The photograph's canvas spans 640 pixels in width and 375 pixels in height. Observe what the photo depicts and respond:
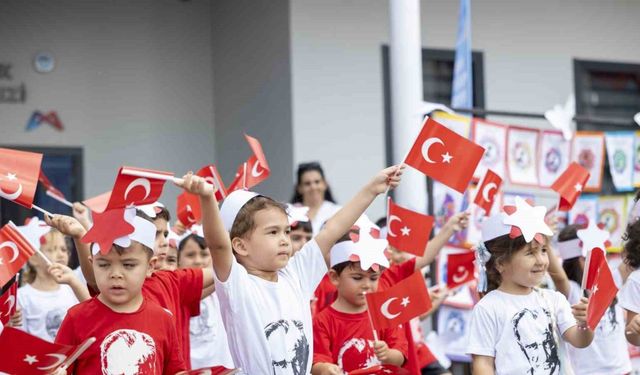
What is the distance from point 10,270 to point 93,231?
936 millimetres

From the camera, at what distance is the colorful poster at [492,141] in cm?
815

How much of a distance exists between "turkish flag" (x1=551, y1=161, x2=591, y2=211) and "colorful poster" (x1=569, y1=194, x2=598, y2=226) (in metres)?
3.04

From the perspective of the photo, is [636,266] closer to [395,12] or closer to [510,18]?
[395,12]

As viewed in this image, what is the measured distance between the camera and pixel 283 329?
409cm

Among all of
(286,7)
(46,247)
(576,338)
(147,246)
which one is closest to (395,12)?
(286,7)

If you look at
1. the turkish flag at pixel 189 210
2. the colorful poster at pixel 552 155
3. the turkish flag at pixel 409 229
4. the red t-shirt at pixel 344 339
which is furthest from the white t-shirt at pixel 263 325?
the colorful poster at pixel 552 155

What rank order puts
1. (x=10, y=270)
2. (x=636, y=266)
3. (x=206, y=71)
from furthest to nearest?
1. (x=206, y=71)
2. (x=636, y=266)
3. (x=10, y=270)

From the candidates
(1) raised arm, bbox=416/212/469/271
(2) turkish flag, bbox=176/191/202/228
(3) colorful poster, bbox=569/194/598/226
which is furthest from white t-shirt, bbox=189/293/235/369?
(3) colorful poster, bbox=569/194/598/226

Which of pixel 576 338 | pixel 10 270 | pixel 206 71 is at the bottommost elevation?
pixel 576 338

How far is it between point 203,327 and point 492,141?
3391mm

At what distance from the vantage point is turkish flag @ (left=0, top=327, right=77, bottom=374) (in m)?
3.61

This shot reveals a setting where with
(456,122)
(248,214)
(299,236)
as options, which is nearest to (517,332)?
(248,214)

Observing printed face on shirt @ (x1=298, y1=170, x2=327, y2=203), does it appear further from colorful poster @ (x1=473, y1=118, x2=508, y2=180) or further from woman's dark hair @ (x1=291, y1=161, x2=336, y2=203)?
colorful poster @ (x1=473, y1=118, x2=508, y2=180)

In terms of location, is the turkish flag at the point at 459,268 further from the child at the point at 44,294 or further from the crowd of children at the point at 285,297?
the child at the point at 44,294
